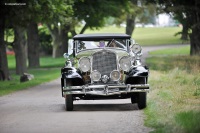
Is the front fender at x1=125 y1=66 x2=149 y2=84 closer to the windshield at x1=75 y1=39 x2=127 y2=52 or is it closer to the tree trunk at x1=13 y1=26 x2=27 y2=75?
the windshield at x1=75 y1=39 x2=127 y2=52

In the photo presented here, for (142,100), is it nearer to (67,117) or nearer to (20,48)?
(67,117)

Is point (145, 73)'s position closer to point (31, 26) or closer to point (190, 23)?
point (190, 23)

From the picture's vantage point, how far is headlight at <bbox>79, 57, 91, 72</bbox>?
52.7 feet

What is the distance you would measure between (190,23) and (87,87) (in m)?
26.4

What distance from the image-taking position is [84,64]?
16.1 meters

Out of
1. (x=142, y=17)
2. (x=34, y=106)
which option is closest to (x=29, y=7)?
(x=34, y=106)

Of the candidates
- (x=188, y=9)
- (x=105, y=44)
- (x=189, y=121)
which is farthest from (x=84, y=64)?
(x=188, y=9)

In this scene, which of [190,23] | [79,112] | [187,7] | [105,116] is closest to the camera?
[105,116]

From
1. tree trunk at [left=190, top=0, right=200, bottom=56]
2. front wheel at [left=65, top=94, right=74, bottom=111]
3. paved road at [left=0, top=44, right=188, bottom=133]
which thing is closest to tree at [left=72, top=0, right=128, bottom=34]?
tree trunk at [left=190, top=0, right=200, bottom=56]

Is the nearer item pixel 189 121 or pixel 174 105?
pixel 189 121

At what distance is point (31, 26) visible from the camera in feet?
149

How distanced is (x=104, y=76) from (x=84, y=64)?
67cm

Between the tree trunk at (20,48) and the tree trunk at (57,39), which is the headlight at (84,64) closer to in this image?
the tree trunk at (20,48)

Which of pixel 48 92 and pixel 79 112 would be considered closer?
pixel 79 112
